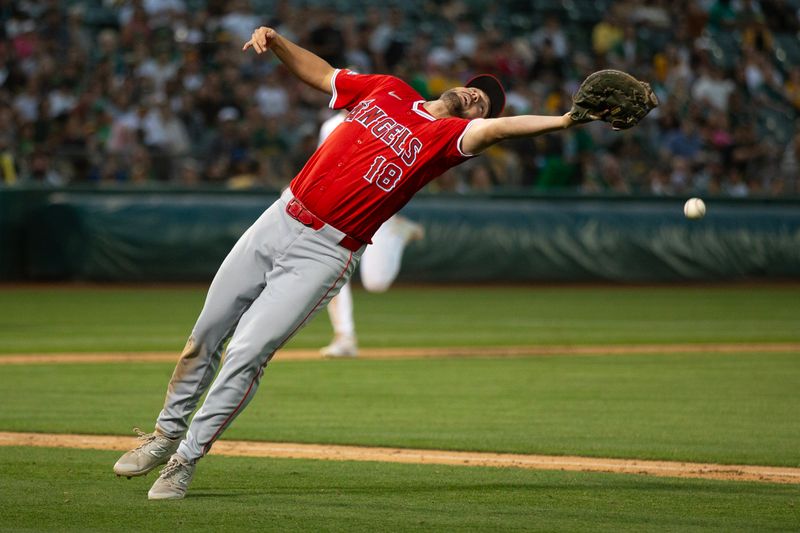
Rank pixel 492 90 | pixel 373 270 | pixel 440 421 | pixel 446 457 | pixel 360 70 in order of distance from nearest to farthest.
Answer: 1. pixel 492 90
2. pixel 446 457
3. pixel 440 421
4. pixel 373 270
5. pixel 360 70

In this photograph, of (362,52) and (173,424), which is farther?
(362,52)

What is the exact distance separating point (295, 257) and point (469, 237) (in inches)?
581

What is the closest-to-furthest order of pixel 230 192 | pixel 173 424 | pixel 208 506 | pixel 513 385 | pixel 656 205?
pixel 208 506 < pixel 173 424 < pixel 513 385 < pixel 230 192 < pixel 656 205

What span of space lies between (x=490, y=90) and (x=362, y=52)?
55.2ft

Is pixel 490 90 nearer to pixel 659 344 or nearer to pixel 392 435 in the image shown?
pixel 392 435

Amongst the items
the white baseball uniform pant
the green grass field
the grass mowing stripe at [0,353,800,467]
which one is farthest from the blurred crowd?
the white baseball uniform pant

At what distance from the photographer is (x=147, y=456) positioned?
6.12 metres

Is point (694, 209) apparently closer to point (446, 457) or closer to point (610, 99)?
point (446, 457)

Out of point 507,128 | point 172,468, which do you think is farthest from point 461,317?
point 507,128

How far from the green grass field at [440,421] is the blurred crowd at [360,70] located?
409cm

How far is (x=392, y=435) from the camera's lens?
8.06 meters

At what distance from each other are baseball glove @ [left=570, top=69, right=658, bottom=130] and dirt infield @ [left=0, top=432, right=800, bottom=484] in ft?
6.90

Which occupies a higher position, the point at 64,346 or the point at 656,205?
the point at 656,205

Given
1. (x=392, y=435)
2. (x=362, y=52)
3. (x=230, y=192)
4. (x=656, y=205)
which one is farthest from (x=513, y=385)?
(x=362, y=52)
